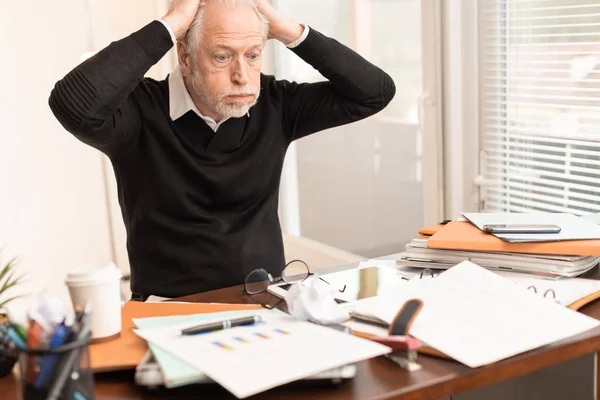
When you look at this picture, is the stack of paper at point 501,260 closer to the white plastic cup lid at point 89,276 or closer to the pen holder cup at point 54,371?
the white plastic cup lid at point 89,276

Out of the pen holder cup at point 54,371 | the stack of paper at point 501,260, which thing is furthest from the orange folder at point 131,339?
the stack of paper at point 501,260

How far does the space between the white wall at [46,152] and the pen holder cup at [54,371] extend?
2803 mm

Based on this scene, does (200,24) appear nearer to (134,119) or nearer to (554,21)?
(134,119)

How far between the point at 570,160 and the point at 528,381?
1324 millimetres

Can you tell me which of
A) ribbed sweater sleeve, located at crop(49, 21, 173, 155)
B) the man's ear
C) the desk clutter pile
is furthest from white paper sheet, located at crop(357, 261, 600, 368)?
the man's ear

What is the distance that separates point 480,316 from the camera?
1.16 metres

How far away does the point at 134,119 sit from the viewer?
181cm

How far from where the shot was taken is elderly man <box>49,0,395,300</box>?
1730 millimetres

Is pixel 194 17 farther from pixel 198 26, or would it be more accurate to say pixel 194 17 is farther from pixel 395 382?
pixel 395 382

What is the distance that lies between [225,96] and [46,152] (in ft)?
7.17

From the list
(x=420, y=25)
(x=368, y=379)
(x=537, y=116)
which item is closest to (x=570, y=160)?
(x=537, y=116)

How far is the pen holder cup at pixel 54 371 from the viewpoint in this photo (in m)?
0.84

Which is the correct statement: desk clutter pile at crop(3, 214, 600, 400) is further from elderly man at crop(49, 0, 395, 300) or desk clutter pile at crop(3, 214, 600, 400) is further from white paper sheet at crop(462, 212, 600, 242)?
elderly man at crop(49, 0, 395, 300)

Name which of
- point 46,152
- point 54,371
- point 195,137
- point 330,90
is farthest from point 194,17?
point 46,152
